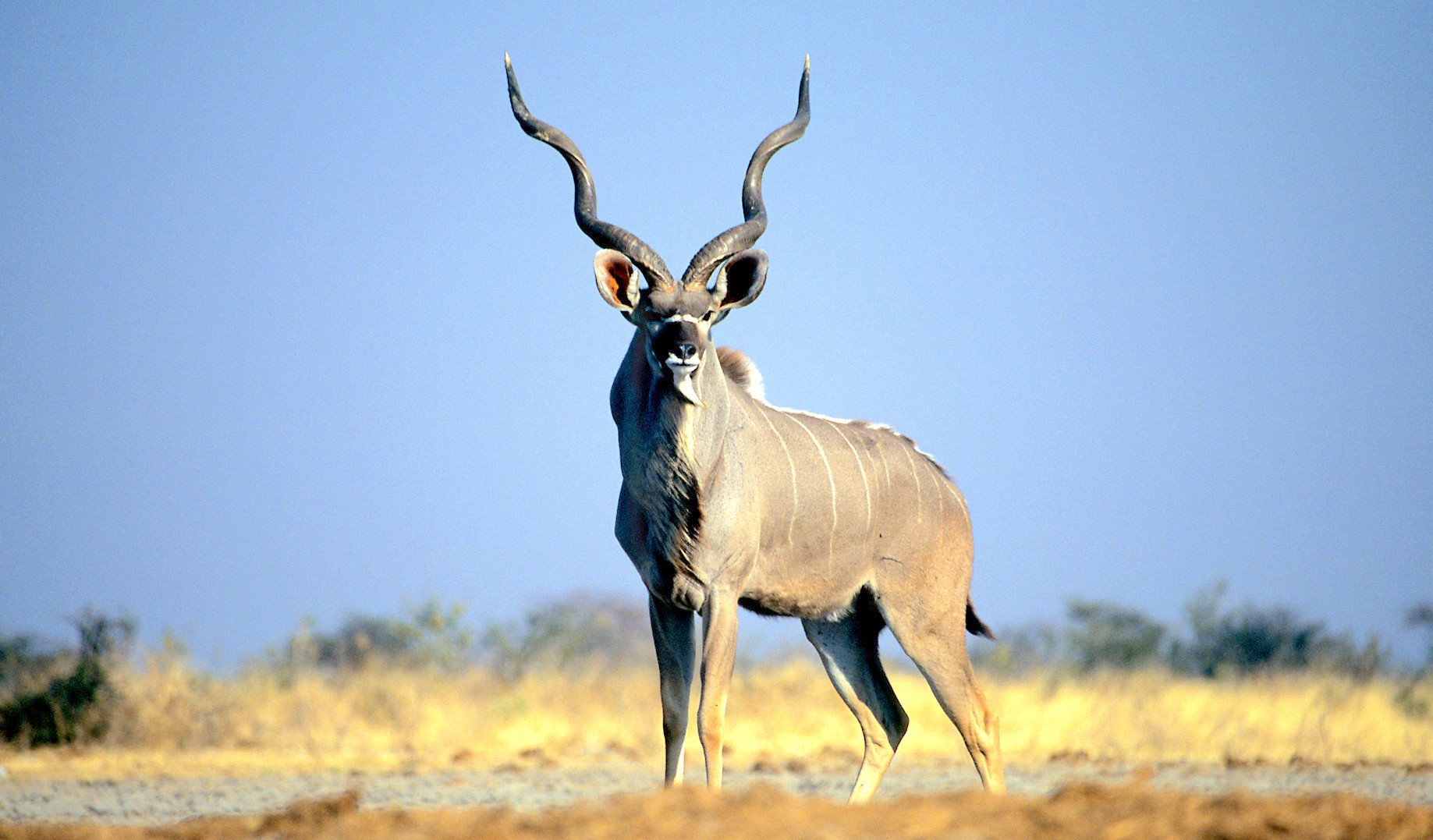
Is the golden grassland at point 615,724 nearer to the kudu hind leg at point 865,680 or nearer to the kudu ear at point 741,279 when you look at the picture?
the kudu hind leg at point 865,680

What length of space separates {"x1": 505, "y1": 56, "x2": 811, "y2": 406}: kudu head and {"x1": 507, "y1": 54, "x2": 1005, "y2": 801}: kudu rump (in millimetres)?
10

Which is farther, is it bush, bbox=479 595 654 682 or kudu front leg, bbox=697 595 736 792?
bush, bbox=479 595 654 682

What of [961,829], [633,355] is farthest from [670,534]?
[961,829]

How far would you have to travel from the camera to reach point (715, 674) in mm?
6273

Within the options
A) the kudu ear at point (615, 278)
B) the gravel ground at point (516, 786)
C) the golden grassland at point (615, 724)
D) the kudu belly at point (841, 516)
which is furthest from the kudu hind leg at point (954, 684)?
the golden grassland at point (615, 724)

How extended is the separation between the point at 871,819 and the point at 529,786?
581 cm

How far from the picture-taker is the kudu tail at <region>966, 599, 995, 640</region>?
320 inches

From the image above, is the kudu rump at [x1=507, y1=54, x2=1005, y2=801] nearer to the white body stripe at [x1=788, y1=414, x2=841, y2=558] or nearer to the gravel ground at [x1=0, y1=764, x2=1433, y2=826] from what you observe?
the white body stripe at [x1=788, y1=414, x2=841, y2=558]

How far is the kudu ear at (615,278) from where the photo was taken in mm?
6590

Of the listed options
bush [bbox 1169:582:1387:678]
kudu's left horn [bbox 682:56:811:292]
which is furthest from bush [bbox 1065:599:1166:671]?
kudu's left horn [bbox 682:56:811:292]

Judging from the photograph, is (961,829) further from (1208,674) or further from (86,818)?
(1208,674)

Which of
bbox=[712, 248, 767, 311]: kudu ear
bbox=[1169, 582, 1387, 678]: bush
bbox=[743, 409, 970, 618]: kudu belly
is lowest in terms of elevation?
bbox=[1169, 582, 1387, 678]: bush

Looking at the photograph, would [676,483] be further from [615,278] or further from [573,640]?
[573,640]

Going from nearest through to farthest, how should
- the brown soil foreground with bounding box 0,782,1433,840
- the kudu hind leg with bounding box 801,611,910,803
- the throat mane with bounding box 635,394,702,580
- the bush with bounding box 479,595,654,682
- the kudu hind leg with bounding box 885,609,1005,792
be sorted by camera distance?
the brown soil foreground with bounding box 0,782,1433,840
the throat mane with bounding box 635,394,702,580
the kudu hind leg with bounding box 885,609,1005,792
the kudu hind leg with bounding box 801,611,910,803
the bush with bounding box 479,595,654,682
